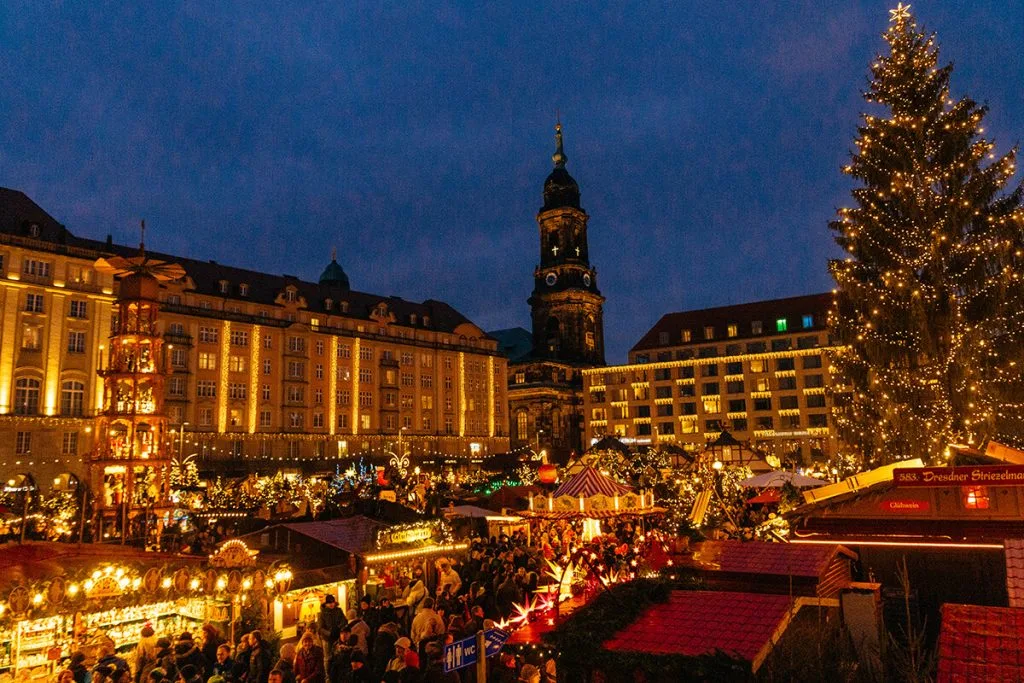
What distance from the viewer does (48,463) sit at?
39.6 metres

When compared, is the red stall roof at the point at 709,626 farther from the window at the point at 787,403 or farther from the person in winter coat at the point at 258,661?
the window at the point at 787,403

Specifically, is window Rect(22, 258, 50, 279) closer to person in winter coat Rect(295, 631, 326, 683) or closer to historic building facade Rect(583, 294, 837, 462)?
person in winter coat Rect(295, 631, 326, 683)

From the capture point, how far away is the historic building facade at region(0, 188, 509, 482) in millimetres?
40594

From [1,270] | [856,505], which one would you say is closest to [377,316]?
[1,270]

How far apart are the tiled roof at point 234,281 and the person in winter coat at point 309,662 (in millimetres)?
31174

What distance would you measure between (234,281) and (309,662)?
50.6 metres

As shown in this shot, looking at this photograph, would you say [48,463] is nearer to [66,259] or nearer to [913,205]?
[66,259]

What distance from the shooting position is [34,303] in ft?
135

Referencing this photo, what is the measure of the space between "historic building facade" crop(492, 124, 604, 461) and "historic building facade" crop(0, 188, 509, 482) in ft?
26.6

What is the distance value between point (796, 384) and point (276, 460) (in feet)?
146

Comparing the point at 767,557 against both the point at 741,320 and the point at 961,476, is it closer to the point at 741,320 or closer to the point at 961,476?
the point at 961,476

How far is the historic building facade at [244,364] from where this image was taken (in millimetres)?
40594

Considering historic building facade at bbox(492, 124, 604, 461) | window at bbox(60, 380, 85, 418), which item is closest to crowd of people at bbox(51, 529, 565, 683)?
window at bbox(60, 380, 85, 418)

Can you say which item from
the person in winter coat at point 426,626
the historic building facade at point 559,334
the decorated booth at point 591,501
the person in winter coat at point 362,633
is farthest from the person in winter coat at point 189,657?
the historic building facade at point 559,334
